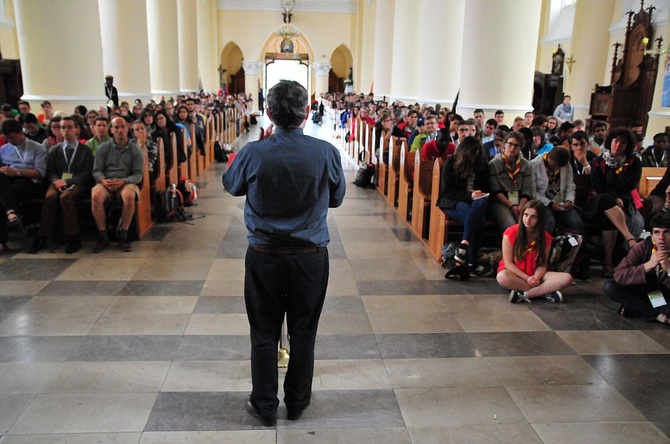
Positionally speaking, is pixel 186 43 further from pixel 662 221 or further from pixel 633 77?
pixel 662 221

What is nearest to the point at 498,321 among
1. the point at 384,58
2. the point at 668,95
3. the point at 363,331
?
the point at 363,331

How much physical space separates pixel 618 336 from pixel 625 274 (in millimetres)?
571

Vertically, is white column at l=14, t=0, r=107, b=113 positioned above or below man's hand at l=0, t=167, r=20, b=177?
above

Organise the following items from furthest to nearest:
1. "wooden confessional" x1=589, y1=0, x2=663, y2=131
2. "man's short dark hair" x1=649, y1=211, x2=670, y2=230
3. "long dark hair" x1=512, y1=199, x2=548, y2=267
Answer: "wooden confessional" x1=589, y1=0, x2=663, y2=131, "long dark hair" x1=512, y1=199, x2=548, y2=267, "man's short dark hair" x1=649, y1=211, x2=670, y2=230

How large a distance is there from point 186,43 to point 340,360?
63.4ft

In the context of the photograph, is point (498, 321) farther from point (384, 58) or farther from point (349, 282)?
point (384, 58)

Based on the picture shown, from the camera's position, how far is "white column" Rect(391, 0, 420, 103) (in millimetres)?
16609

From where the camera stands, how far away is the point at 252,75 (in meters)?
35.0

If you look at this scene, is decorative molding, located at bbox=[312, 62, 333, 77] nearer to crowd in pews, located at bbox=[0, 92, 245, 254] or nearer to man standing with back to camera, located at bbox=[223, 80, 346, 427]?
crowd in pews, located at bbox=[0, 92, 245, 254]

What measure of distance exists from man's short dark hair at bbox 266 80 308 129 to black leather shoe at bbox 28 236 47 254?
4.40 metres

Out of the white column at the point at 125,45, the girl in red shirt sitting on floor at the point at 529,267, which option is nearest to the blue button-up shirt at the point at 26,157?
the girl in red shirt sitting on floor at the point at 529,267

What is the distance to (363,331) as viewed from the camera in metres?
4.36

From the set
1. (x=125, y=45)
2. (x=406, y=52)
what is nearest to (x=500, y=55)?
(x=406, y=52)

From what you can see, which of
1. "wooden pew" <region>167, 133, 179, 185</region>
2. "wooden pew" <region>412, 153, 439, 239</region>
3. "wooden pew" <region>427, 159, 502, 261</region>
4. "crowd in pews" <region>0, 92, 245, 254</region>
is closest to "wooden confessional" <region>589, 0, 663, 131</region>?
"wooden pew" <region>412, 153, 439, 239</region>
